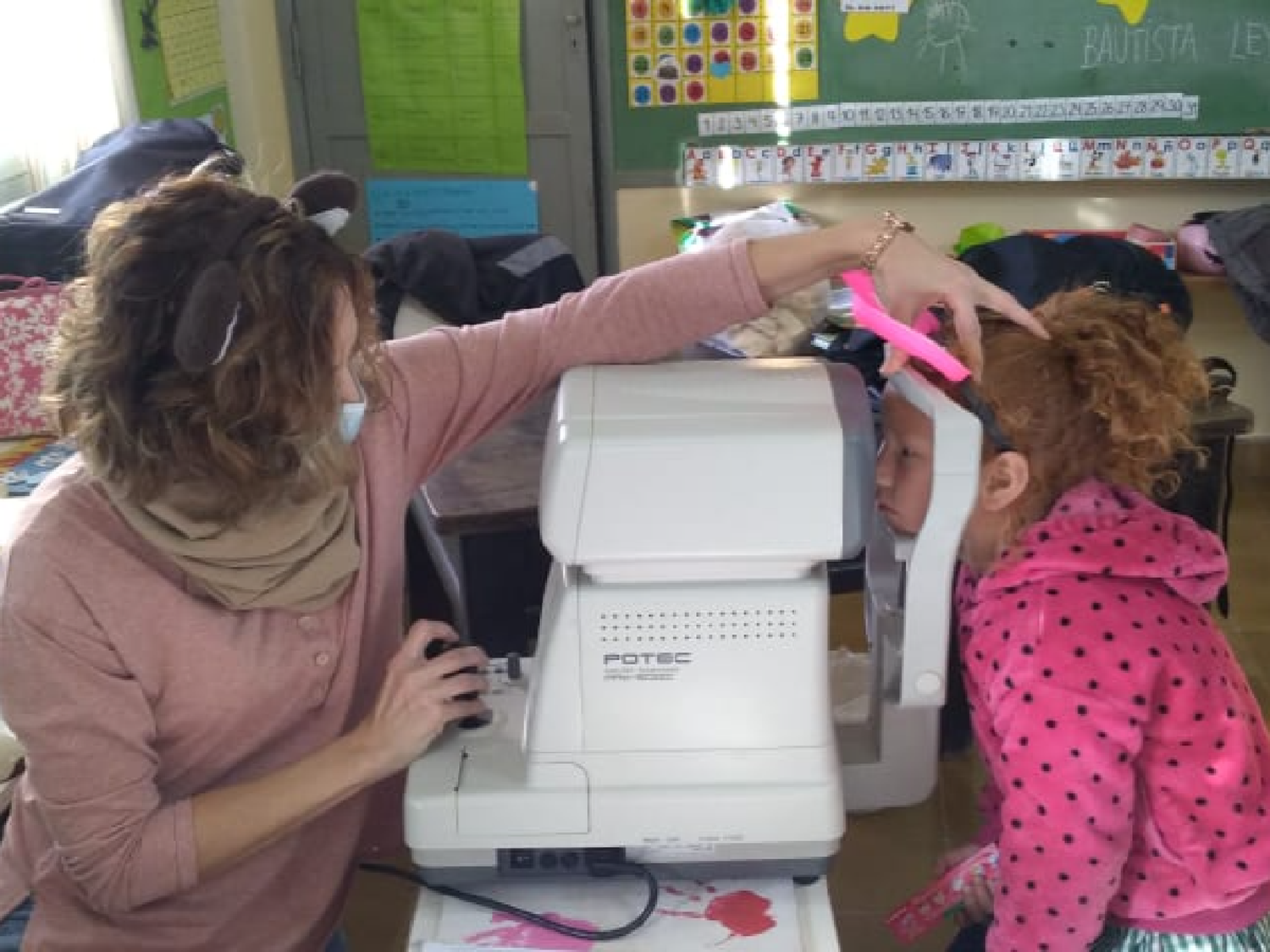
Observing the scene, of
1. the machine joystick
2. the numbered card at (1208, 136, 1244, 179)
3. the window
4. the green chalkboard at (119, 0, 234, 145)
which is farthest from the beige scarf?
the numbered card at (1208, 136, 1244, 179)

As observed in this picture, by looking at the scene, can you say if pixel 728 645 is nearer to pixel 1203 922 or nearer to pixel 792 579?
pixel 792 579

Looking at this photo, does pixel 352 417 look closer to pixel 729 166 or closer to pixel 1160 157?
pixel 729 166

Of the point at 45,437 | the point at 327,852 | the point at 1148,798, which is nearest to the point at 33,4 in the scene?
the point at 45,437

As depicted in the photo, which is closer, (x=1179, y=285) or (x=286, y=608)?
(x=286, y=608)

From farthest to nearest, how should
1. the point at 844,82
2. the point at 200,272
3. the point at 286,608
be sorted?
the point at 844,82
the point at 286,608
the point at 200,272

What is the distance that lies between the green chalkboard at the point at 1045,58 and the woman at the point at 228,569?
7.92 ft

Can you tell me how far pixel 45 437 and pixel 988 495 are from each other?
1.90 meters

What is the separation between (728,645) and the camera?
1.07 m

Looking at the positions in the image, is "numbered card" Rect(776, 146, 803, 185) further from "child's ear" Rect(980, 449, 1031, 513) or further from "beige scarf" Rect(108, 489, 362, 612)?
"beige scarf" Rect(108, 489, 362, 612)

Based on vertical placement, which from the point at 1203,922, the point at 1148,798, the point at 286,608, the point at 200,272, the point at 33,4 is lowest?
the point at 1203,922

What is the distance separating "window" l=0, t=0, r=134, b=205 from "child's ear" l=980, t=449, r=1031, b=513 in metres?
2.27

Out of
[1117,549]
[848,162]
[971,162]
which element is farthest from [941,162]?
[1117,549]

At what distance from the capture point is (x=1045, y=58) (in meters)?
3.49

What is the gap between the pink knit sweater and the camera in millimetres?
1104
